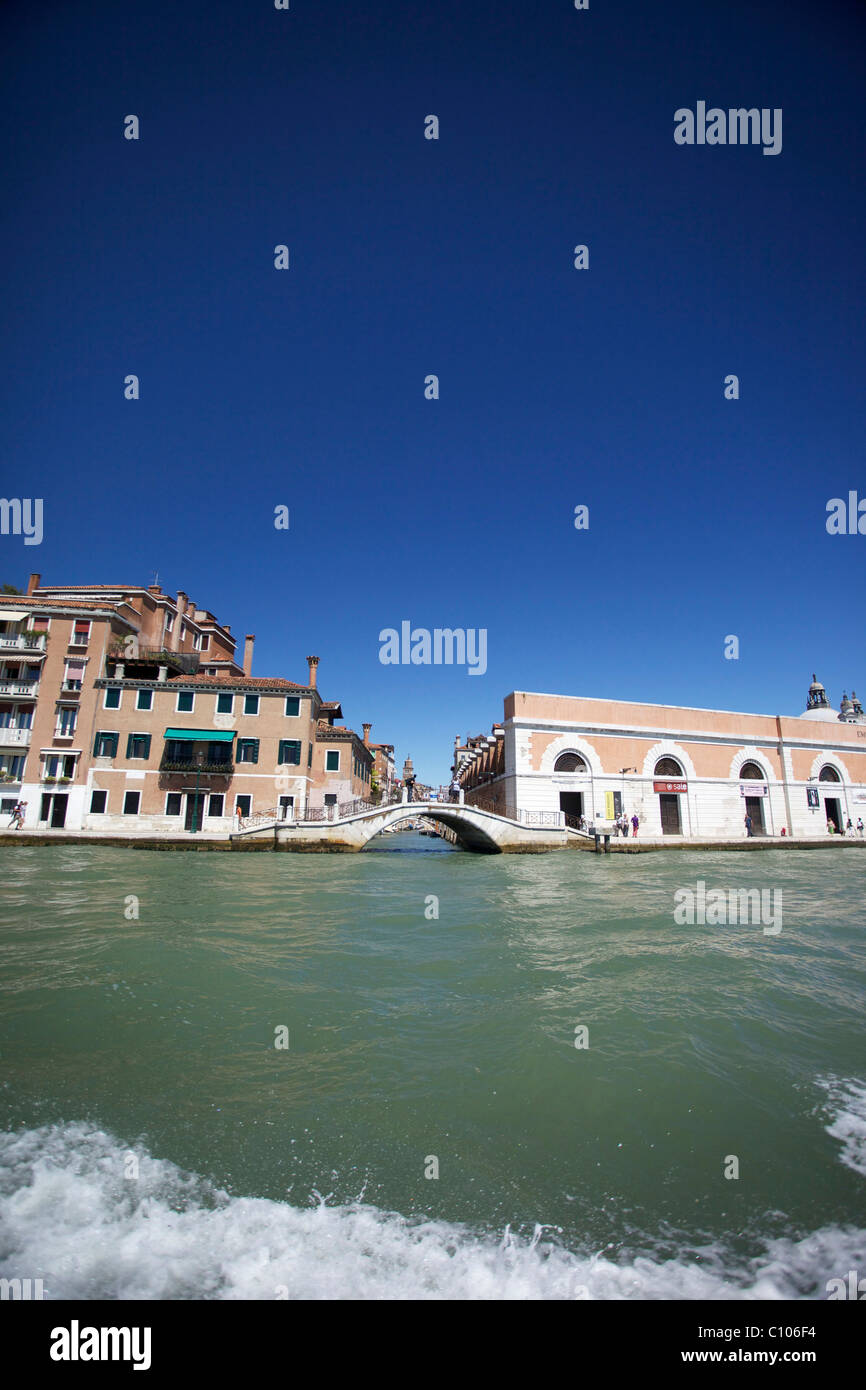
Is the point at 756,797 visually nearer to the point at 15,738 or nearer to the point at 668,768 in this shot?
the point at 668,768

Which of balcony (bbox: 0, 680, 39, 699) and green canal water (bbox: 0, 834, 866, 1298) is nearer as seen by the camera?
green canal water (bbox: 0, 834, 866, 1298)

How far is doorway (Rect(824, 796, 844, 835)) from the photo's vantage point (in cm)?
3806

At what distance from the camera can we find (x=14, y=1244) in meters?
2.74

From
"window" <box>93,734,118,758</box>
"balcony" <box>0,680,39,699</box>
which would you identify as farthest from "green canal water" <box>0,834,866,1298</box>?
"balcony" <box>0,680,39,699</box>

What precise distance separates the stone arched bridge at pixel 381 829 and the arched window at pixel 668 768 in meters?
7.73

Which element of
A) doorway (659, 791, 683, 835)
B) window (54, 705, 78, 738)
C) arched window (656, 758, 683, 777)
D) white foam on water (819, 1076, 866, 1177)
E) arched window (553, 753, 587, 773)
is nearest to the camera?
white foam on water (819, 1076, 866, 1177)

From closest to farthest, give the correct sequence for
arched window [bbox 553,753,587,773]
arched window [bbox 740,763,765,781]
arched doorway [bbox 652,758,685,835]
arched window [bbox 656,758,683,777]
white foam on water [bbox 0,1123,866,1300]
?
white foam on water [bbox 0,1123,866,1300], arched window [bbox 553,753,587,773], arched doorway [bbox 652,758,685,835], arched window [bbox 656,758,683,777], arched window [bbox 740,763,765,781]

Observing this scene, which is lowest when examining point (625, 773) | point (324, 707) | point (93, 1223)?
point (93, 1223)

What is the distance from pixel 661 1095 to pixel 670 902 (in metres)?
9.44

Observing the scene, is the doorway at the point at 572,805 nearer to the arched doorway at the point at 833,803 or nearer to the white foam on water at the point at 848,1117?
the arched doorway at the point at 833,803

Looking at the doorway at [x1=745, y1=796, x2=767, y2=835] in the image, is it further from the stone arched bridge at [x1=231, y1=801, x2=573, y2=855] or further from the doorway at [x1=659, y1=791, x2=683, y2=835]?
the stone arched bridge at [x1=231, y1=801, x2=573, y2=855]

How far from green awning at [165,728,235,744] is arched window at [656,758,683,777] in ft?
75.8

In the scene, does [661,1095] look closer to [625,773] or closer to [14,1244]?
[14,1244]
